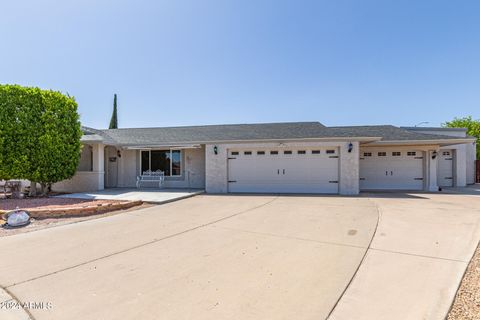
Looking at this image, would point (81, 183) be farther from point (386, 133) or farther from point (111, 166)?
point (386, 133)

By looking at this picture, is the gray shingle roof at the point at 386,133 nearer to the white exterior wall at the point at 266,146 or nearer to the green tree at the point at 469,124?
the white exterior wall at the point at 266,146

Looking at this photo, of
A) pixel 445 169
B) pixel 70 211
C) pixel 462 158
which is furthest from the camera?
pixel 445 169

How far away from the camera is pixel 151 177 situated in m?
15.1

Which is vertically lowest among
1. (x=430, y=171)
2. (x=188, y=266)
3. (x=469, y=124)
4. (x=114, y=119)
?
(x=188, y=266)

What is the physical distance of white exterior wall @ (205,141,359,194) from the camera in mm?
12352

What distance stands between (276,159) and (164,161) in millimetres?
6979

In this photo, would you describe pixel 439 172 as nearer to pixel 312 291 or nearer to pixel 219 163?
pixel 219 163

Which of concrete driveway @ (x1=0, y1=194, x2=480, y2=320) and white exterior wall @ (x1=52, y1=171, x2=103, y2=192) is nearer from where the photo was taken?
concrete driveway @ (x1=0, y1=194, x2=480, y2=320)

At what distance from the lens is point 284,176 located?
13.2 m

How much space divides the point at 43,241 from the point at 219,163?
8.85 meters

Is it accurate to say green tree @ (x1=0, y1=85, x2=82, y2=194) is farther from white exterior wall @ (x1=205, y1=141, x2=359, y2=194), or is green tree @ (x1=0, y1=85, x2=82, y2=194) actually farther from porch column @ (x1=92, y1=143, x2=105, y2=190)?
white exterior wall @ (x1=205, y1=141, x2=359, y2=194)

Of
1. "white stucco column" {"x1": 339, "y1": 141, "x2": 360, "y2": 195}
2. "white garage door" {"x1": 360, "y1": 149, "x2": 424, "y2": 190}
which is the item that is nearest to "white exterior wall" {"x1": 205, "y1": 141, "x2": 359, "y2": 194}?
"white stucco column" {"x1": 339, "y1": 141, "x2": 360, "y2": 195}

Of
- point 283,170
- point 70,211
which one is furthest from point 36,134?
point 283,170

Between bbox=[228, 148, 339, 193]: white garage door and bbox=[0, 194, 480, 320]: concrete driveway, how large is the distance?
575 centimetres
